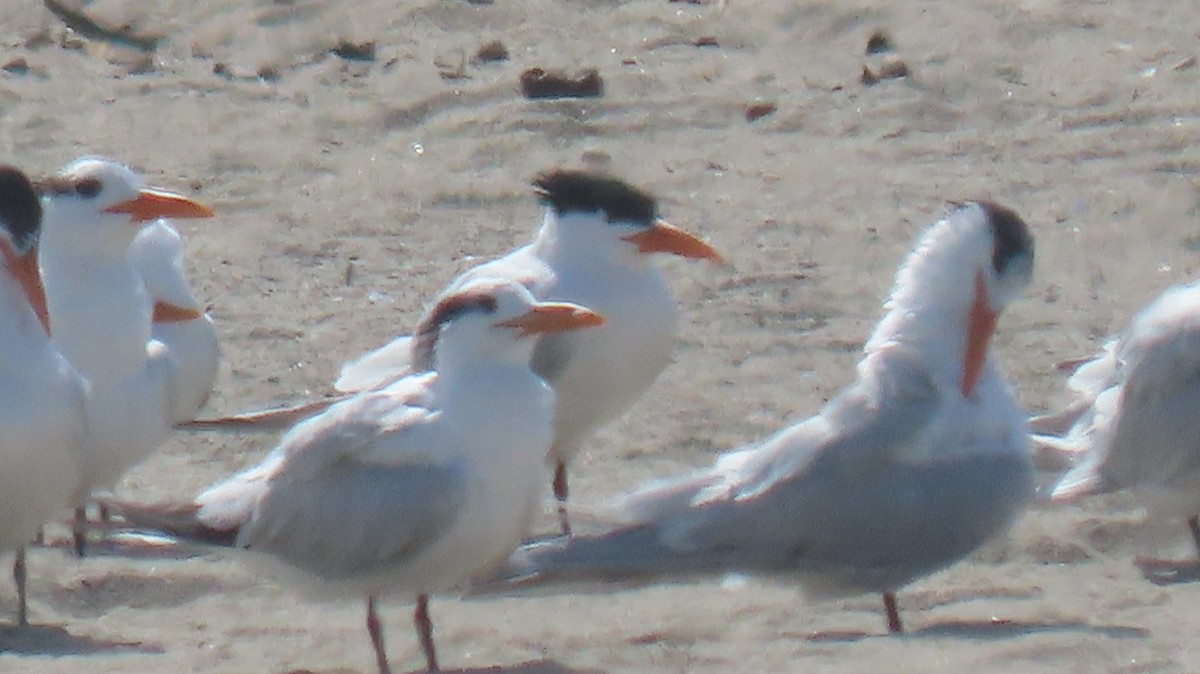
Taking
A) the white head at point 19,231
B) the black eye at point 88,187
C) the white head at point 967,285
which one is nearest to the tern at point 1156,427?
the white head at point 967,285

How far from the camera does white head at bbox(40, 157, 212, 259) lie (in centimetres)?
639

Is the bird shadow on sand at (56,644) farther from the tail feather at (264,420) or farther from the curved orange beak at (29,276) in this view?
the tail feather at (264,420)

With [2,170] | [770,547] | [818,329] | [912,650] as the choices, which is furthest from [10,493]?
[818,329]

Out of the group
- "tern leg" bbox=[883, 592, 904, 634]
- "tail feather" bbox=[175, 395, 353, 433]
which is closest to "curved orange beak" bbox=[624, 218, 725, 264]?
"tail feather" bbox=[175, 395, 353, 433]

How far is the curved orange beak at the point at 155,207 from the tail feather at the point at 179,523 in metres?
1.32

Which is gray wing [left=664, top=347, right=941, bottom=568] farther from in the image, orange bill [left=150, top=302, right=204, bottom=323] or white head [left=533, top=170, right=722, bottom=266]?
orange bill [left=150, top=302, right=204, bottom=323]

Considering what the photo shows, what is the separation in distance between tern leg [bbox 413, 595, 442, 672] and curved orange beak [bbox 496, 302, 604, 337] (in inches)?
22.9

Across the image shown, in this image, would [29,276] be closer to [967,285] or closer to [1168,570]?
[967,285]

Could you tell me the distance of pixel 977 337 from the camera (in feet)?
17.9

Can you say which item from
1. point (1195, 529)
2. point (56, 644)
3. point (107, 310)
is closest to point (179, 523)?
point (56, 644)

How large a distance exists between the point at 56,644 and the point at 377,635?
67 cm

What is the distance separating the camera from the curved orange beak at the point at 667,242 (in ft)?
21.5

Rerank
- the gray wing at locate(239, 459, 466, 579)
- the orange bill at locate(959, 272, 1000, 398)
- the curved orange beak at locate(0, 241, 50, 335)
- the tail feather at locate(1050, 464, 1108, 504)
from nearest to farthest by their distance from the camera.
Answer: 1. the gray wing at locate(239, 459, 466, 579)
2. the orange bill at locate(959, 272, 1000, 398)
3. the curved orange beak at locate(0, 241, 50, 335)
4. the tail feather at locate(1050, 464, 1108, 504)

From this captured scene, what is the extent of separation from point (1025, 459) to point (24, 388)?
210cm
